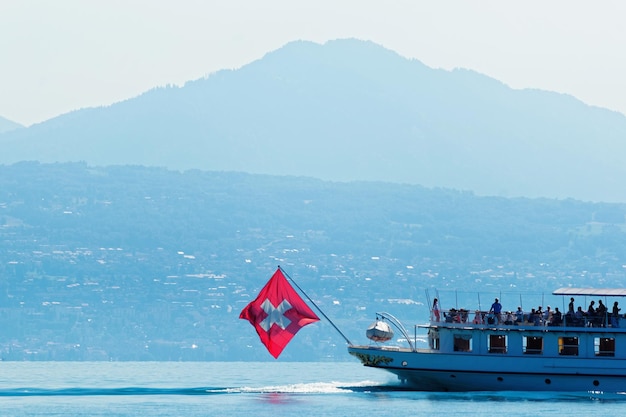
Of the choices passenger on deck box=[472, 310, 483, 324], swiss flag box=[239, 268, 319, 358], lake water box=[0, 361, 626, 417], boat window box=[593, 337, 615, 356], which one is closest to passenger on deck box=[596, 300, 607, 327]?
boat window box=[593, 337, 615, 356]

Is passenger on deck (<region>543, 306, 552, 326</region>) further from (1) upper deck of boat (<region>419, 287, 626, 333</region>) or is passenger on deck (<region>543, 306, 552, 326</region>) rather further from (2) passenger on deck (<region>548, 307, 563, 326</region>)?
(2) passenger on deck (<region>548, 307, 563, 326</region>)

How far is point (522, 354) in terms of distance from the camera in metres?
76.7

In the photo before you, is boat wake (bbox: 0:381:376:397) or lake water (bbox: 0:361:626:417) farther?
boat wake (bbox: 0:381:376:397)

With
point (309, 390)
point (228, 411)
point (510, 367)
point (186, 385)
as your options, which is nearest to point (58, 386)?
point (186, 385)

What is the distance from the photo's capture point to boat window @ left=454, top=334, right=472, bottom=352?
253 feet

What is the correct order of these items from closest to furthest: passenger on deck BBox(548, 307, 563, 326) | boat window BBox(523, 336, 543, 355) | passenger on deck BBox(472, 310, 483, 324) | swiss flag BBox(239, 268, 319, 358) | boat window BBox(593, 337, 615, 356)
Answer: boat window BBox(593, 337, 615, 356), boat window BBox(523, 336, 543, 355), passenger on deck BBox(548, 307, 563, 326), passenger on deck BBox(472, 310, 483, 324), swiss flag BBox(239, 268, 319, 358)

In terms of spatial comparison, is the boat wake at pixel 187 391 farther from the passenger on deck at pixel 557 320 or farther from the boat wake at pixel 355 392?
the passenger on deck at pixel 557 320

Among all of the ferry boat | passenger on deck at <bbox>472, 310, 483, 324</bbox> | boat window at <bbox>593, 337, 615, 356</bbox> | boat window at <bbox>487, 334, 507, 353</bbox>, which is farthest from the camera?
passenger on deck at <bbox>472, 310, 483, 324</bbox>

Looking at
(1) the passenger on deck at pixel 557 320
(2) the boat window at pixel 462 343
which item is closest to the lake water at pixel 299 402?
(2) the boat window at pixel 462 343

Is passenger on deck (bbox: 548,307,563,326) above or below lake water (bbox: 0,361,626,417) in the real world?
above

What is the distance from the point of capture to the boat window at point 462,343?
77000mm

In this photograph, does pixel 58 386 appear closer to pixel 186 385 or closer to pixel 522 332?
pixel 186 385

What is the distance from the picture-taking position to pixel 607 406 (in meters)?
73.9

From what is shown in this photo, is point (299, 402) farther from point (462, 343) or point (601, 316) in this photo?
point (601, 316)
